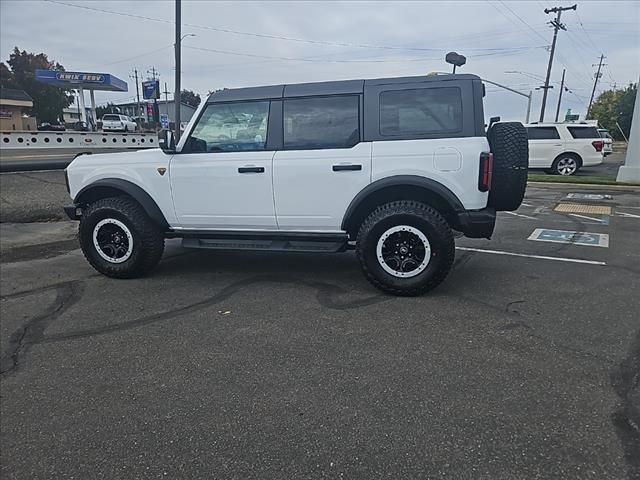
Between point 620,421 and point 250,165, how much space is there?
3655 mm

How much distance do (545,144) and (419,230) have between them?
1485 cm

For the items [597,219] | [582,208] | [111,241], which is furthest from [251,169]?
[582,208]

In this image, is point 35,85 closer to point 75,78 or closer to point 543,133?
point 75,78

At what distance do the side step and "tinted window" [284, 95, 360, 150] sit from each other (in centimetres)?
94

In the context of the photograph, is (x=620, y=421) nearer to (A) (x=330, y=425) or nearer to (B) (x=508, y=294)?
(A) (x=330, y=425)

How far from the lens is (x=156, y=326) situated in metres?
3.97

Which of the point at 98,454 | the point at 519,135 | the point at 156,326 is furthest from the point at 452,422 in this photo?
the point at 519,135

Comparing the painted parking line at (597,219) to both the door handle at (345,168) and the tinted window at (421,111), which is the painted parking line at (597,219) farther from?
the door handle at (345,168)

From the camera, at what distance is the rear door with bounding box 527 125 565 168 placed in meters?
16.7

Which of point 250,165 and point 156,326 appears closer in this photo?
point 156,326

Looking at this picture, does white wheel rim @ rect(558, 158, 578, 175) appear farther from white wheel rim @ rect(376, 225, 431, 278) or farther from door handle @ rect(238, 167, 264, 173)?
door handle @ rect(238, 167, 264, 173)

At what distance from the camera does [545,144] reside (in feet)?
55.3

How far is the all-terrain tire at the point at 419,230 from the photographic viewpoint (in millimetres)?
4285

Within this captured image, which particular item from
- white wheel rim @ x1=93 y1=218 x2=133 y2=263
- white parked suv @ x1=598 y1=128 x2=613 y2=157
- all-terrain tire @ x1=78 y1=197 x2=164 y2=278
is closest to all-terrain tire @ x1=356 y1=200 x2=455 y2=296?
all-terrain tire @ x1=78 y1=197 x2=164 y2=278
